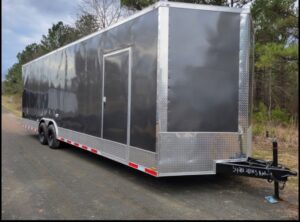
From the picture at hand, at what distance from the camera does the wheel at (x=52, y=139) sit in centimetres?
1199

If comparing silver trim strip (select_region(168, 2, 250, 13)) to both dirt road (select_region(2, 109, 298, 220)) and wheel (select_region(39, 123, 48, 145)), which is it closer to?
dirt road (select_region(2, 109, 298, 220))

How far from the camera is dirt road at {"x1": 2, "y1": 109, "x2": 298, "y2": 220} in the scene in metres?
5.51

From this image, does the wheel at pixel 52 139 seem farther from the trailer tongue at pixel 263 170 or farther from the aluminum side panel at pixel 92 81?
the trailer tongue at pixel 263 170

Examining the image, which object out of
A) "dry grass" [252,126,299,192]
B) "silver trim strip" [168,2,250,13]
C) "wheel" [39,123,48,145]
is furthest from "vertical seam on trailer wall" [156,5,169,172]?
"wheel" [39,123,48,145]

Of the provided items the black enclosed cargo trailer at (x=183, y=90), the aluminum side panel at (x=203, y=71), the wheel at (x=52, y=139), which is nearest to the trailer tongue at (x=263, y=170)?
the black enclosed cargo trailer at (x=183, y=90)

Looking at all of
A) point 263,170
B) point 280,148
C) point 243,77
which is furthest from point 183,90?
point 280,148

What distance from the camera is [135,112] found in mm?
7078

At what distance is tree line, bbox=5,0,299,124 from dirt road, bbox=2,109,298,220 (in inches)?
53.7

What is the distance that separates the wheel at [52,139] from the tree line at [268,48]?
5.34 feet

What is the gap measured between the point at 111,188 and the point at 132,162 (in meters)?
0.58

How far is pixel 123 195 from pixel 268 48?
4.31 meters

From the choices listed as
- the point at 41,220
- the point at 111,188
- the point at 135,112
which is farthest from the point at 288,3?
the point at 41,220

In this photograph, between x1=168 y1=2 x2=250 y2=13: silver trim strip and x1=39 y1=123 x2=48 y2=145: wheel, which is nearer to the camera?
x1=168 y1=2 x2=250 y2=13: silver trim strip

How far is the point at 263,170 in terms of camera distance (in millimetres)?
6285
